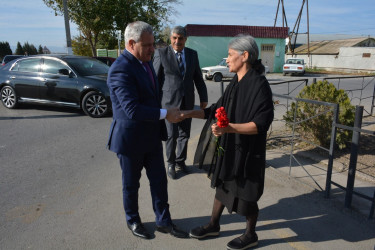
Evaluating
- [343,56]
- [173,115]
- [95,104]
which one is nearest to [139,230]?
[173,115]

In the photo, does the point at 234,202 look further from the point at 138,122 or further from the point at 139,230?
the point at 138,122

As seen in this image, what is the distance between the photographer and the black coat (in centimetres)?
217

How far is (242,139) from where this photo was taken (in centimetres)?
230

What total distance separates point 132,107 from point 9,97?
785 cm

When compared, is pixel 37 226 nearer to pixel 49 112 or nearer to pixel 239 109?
pixel 239 109

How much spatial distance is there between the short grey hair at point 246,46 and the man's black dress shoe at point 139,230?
182 centimetres

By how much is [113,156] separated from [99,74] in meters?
4.01

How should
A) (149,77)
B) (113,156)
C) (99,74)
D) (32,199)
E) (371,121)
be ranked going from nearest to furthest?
1. (149,77)
2. (32,199)
3. (113,156)
4. (371,121)
5. (99,74)

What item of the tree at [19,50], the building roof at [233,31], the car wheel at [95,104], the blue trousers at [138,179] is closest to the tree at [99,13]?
the building roof at [233,31]

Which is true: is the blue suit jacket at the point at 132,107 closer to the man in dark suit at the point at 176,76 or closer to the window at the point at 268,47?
the man in dark suit at the point at 176,76

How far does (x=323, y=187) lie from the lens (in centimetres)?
380

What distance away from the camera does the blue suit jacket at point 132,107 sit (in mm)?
2316

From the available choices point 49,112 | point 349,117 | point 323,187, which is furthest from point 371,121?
point 49,112

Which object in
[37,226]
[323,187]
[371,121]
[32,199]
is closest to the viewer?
[37,226]
